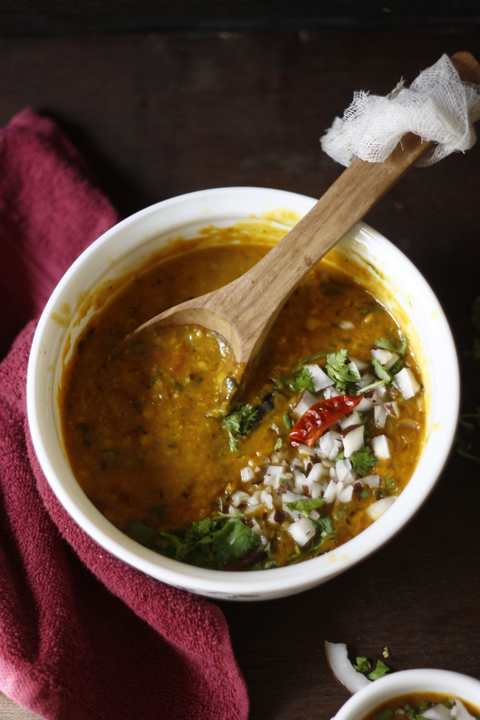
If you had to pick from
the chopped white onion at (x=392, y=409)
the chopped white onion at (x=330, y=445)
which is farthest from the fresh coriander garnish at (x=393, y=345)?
the chopped white onion at (x=330, y=445)

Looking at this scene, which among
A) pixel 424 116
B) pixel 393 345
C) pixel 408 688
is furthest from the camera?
pixel 393 345

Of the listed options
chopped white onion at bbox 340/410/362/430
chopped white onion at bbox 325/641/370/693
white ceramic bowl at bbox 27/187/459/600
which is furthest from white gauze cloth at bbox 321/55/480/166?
chopped white onion at bbox 325/641/370/693

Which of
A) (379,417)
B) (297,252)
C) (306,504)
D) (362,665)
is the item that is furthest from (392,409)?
(362,665)

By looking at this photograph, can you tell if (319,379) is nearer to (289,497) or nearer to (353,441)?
(353,441)

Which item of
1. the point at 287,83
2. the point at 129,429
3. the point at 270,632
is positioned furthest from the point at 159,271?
the point at 270,632

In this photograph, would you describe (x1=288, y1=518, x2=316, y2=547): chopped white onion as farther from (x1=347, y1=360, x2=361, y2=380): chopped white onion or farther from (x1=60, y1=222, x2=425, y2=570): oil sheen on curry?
(x1=347, y1=360, x2=361, y2=380): chopped white onion

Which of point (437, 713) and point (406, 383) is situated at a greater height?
point (406, 383)
